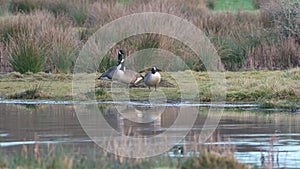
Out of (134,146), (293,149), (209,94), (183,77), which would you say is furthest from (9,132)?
(183,77)

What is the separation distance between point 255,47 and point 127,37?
3.73m

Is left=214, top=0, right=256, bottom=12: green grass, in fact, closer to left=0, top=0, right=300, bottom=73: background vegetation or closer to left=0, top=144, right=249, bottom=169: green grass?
left=0, top=0, right=300, bottom=73: background vegetation

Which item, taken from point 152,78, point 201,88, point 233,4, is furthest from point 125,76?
point 233,4

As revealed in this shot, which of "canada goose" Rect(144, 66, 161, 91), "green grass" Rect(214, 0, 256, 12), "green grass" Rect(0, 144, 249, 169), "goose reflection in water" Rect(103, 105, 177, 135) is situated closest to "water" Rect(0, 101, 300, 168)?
"goose reflection in water" Rect(103, 105, 177, 135)

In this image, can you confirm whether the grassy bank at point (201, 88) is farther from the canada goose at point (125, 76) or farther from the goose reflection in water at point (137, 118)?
the goose reflection in water at point (137, 118)

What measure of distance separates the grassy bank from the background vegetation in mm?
1466

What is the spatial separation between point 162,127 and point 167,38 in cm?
1073

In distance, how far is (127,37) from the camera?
2514cm

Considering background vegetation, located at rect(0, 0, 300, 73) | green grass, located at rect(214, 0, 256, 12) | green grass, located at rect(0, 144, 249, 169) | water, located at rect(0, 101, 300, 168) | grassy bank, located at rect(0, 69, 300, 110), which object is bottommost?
green grass, located at rect(0, 144, 249, 169)

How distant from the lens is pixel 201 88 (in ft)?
64.4

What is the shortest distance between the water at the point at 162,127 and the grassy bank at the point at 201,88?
0.66 m

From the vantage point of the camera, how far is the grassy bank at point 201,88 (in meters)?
17.9

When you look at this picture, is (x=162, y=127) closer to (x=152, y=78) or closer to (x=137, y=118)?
(x=137, y=118)

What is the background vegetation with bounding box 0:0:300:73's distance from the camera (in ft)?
77.3
